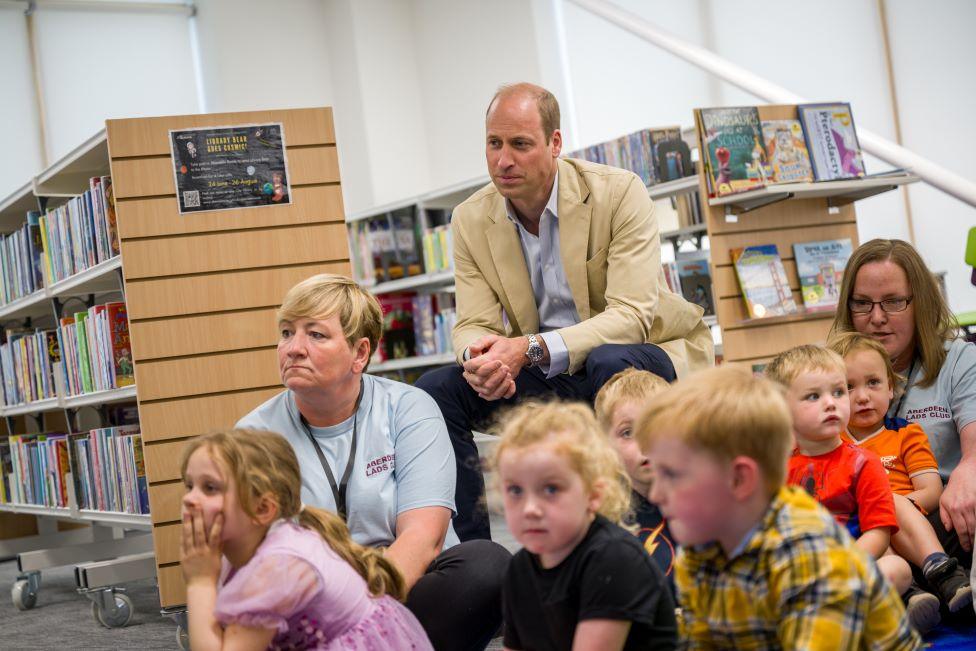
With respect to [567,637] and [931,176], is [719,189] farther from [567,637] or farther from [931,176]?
[567,637]

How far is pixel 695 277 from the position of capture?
15.5 feet

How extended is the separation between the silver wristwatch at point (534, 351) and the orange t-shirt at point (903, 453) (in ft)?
2.40

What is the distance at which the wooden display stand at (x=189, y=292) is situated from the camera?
124 inches

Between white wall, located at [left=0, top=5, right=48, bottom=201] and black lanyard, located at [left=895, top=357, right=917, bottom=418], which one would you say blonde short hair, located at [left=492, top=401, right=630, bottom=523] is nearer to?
black lanyard, located at [left=895, top=357, right=917, bottom=418]

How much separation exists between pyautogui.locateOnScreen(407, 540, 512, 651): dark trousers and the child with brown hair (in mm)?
315

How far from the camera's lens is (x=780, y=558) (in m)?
1.18

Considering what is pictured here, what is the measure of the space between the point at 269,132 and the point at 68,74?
18.2 ft

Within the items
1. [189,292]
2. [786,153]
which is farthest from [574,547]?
[786,153]

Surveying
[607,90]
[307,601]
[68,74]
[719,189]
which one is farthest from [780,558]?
[68,74]

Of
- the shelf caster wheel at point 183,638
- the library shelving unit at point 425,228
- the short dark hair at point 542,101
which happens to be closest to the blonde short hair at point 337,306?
the short dark hair at point 542,101

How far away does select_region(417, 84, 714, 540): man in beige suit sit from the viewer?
2455 mm

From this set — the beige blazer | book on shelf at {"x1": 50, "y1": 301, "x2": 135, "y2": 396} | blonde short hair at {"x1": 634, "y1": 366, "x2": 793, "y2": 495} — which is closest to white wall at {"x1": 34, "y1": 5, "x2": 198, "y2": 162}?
book on shelf at {"x1": 50, "y1": 301, "x2": 135, "y2": 396}

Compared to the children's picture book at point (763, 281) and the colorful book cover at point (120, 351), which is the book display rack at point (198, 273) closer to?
the colorful book cover at point (120, 351)

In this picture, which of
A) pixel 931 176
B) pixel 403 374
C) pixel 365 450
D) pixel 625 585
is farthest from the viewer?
pixel 403 374
